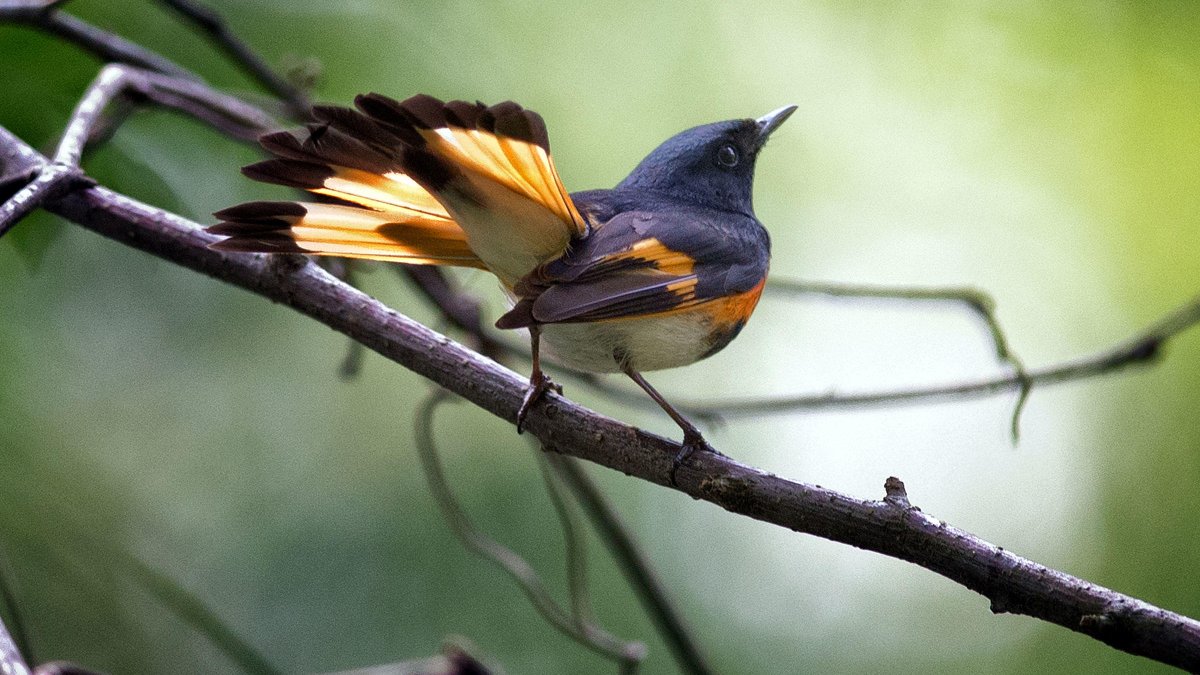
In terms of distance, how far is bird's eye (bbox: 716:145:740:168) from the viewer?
Answer: 2621mm

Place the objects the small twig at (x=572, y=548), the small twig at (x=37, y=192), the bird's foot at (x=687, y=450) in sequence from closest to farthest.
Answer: the small twig at (x=37, y=192)
the bird's foot at (x=687, y=450)
the small twig at (x=572, y=548)

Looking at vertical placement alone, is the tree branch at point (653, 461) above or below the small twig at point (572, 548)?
above

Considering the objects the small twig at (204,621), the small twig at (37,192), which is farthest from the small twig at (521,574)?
the small twig at (37,192)

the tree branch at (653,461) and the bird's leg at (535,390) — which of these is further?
the bird's leg at (535,390)

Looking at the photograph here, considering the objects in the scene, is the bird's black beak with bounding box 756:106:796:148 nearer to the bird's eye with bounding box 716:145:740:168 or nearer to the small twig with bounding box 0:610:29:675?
the bird's eye with bounding box 716:145:740:168

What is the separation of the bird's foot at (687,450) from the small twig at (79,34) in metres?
1.77

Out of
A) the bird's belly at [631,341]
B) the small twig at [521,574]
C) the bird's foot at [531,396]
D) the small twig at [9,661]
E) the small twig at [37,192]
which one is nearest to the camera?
the small twig at [9,661]

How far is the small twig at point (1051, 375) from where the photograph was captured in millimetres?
2391

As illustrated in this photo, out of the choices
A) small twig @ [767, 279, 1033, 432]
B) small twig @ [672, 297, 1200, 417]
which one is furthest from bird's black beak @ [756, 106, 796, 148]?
small twig @ [672, 297, 1200, 417]

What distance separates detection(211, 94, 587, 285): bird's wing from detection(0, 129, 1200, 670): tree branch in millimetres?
101

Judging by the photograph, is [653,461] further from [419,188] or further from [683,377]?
[683,377]

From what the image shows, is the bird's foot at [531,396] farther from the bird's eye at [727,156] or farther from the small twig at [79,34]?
the small twig at [79,34]

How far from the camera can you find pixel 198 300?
496cm

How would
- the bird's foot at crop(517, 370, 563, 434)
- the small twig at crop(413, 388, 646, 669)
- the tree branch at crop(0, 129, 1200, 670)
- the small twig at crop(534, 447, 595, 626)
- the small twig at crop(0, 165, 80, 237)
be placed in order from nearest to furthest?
the tree branch at crop(0, 129, 1200, 670), the small twig at crop(0, 165, 80, 237), the bird's foot at crop(517, 370, 563, 434), the small twig at crop(413, 388, 646, 669), the small twig at crop(534, 447, 595, 626)
